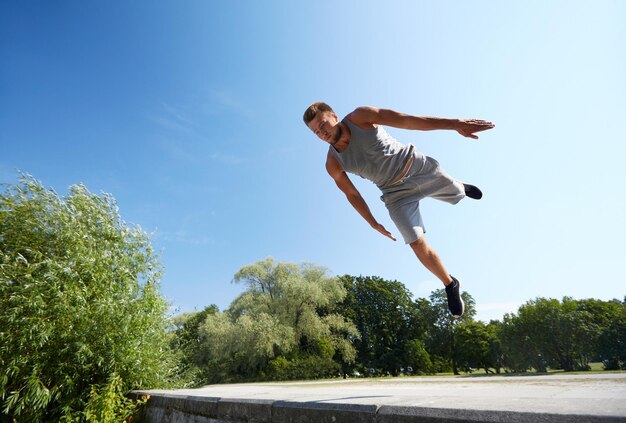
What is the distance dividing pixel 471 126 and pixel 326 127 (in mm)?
1281

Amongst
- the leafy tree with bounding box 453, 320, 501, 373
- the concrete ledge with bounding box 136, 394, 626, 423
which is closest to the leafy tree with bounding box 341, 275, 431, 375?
the leafy tree with bounding box 453, 320, 501, 373

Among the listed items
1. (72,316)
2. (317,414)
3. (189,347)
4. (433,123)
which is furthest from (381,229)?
(189,347)

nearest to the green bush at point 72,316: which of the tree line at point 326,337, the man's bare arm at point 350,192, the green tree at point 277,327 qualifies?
the man's bare arm at point 350,192

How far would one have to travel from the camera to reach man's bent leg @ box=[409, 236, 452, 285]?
326cm

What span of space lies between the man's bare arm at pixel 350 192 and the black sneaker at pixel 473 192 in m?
1.02

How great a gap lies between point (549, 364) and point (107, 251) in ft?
105

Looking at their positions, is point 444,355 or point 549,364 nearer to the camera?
point 549,364

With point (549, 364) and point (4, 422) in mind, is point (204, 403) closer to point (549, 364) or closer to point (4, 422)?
point (4, 422)

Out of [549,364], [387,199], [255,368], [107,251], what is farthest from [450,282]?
[549,364]

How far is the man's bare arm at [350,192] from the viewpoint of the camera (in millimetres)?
3547

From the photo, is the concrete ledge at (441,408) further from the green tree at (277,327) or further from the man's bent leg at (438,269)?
the green tree at (277,327)

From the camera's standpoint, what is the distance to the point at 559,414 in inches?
47.6

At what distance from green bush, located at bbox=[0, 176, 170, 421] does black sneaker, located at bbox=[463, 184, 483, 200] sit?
557 cm

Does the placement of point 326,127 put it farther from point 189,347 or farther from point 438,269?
point 189,347
